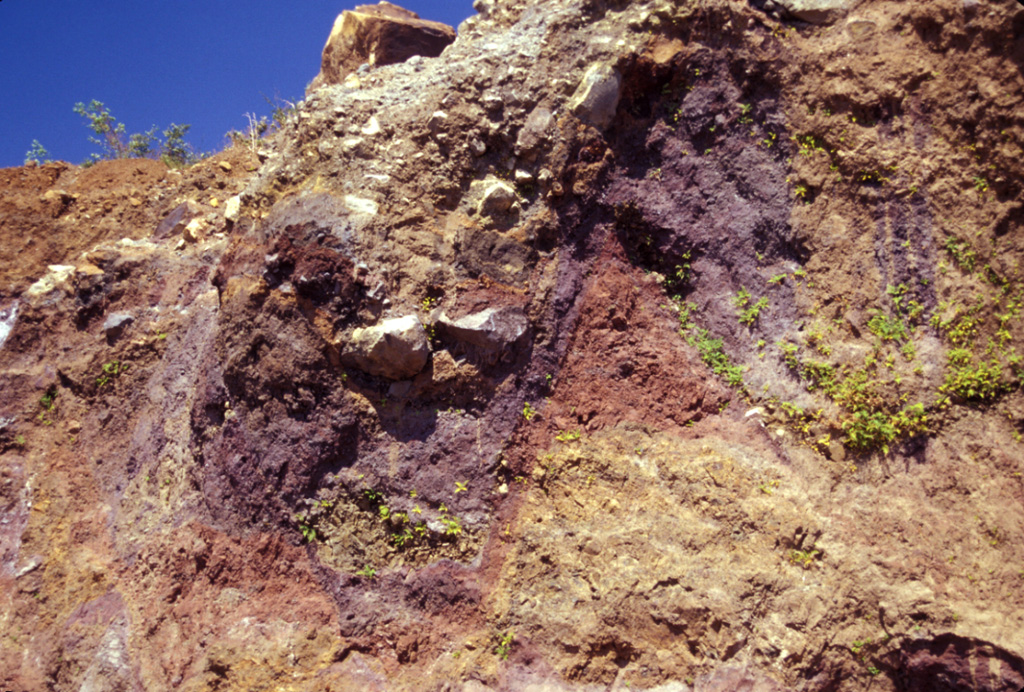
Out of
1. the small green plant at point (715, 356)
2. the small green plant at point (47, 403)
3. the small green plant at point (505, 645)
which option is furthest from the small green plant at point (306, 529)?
the small green plant at point (47, 403)

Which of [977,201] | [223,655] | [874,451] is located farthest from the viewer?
[977,201]

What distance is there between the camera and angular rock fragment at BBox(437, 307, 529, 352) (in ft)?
→ 14.0

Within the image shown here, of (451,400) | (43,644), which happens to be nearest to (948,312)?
(451,400)

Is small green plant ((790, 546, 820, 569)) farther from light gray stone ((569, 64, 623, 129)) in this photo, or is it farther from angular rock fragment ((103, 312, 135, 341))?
angular rock fragment ((103, 312, 135, 341))

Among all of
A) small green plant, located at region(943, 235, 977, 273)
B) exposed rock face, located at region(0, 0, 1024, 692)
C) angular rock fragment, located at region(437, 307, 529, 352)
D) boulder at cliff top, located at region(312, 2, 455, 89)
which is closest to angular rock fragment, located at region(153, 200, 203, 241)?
exposed rock face, located at region(0, 0, 1024, 692)

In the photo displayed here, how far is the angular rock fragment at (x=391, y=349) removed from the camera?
13.4 ft

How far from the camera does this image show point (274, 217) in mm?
4461

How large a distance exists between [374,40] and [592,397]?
21.3 ft

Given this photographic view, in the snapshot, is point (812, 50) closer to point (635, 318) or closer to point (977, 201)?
point (977, 201)

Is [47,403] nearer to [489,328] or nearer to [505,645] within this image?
[489,328]

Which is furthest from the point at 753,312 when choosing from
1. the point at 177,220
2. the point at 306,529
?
the point at 177,220

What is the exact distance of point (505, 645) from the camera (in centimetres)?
375

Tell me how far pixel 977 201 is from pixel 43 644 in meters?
7.11

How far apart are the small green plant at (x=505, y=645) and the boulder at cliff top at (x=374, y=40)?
731cm
